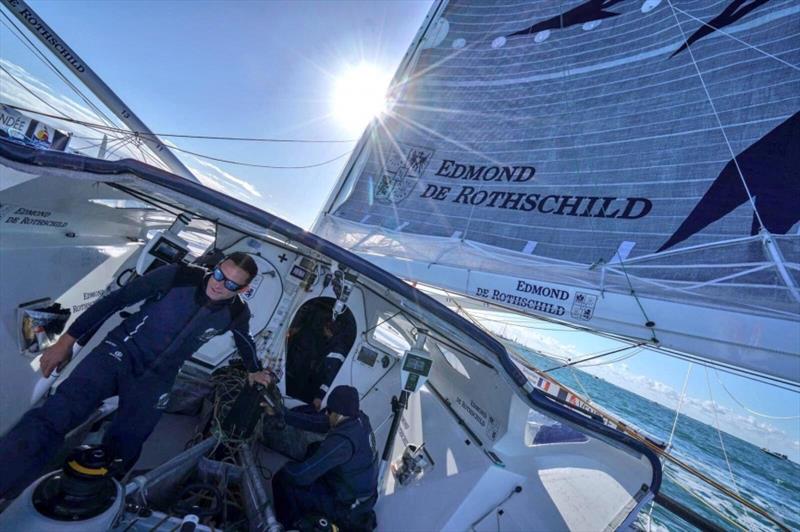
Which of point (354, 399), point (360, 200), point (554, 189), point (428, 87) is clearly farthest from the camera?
point (428, 87)

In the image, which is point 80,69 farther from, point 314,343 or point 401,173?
point 314,343

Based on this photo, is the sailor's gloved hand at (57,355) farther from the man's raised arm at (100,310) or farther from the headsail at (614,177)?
the headsail at (614,177)

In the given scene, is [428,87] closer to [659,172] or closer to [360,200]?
[360,200]

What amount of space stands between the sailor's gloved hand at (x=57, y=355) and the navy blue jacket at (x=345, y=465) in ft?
5.19

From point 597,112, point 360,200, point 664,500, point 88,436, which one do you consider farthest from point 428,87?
point 664,500

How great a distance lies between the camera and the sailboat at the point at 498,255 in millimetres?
2094

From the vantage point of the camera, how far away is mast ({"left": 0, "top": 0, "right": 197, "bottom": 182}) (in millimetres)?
4184

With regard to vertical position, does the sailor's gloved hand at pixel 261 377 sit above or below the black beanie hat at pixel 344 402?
below

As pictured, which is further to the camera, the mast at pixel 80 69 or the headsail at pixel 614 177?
the mast at pixel 80 69

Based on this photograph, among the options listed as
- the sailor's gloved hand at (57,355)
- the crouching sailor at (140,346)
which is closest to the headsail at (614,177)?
the crouching sailor at (140,346)

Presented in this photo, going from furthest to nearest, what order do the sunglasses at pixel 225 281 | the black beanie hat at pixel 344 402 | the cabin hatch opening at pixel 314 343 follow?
the cabin hatch opening at pixel 314 343 → the black beanie hat at pixel 344 402 → the sunglasses at pixel 225 281

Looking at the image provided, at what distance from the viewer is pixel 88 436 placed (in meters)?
2.49

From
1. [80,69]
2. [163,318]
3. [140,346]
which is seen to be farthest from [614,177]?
[80,69]

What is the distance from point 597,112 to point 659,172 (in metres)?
1.01
